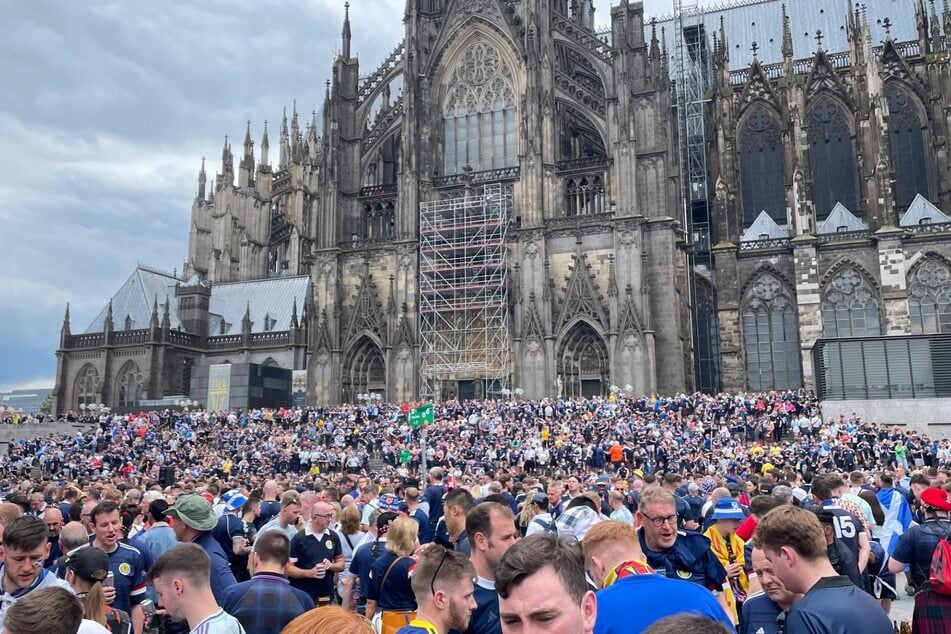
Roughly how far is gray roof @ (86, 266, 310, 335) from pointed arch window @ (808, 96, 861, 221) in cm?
3290

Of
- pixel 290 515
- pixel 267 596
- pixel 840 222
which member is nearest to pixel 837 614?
pixel 267 596

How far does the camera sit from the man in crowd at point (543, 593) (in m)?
3.04

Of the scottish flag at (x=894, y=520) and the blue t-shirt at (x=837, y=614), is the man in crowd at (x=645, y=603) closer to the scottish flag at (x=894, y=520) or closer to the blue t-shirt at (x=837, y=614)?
the blue t-shirt at (x=837, y=614)

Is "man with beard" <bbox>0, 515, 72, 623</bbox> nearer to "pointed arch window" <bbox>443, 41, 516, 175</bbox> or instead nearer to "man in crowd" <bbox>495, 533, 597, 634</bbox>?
"man in crowd" <bbox>495, 533, 597, 634</bbox>

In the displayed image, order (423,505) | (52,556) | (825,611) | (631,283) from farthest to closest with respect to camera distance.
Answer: (631,283) < (423,505) < (52,556) < (825,611)

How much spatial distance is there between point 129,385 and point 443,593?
177 ft

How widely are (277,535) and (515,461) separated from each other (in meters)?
25.4

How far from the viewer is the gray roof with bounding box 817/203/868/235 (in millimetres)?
45156

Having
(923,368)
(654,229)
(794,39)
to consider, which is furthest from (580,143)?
(923,368)

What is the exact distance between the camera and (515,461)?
30.1 metres

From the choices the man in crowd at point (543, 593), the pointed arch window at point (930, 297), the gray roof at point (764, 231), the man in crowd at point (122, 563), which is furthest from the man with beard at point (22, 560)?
the gray roof at point (764, 231)

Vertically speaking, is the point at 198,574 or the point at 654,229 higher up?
the point at 654,229

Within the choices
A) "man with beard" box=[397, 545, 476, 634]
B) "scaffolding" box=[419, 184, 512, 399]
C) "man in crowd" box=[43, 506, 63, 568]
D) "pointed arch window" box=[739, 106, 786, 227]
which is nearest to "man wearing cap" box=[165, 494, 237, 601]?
"man in crowd" box=[43, 506, 63, 568]

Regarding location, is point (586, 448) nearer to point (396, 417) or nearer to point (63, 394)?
point (396, 417)
